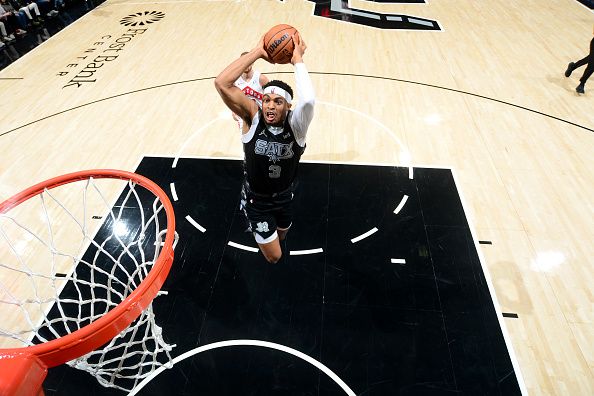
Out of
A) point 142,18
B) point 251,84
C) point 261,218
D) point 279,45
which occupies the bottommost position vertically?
point 142,18

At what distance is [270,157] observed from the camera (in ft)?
11.1

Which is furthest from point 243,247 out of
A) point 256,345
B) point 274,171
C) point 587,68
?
point 587,68

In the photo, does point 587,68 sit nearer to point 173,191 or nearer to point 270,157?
point 270,157

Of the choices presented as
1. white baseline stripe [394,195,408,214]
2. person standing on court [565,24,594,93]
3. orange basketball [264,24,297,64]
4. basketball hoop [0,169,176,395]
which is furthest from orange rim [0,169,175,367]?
person standing on court [565,24,594,93]

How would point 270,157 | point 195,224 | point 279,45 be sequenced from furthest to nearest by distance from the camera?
point 195,224
point 270,157
point 279,45

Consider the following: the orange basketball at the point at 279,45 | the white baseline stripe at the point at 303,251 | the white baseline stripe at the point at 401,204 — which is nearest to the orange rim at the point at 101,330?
the orange basketball at the point at 279,45

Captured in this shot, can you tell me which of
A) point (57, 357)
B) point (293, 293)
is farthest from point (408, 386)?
→ point (57, 357)

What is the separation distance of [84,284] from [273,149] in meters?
2.74

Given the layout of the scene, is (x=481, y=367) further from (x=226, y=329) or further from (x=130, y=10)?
(x=130, y=10)

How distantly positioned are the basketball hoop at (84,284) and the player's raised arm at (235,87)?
0.94 m

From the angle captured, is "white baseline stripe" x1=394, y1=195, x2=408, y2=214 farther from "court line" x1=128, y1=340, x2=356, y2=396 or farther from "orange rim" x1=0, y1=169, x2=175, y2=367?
"orange rim" x1=0, y1=169, x2=175, y2=367

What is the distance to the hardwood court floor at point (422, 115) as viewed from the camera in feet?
14.0

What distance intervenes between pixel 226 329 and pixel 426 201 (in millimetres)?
2984

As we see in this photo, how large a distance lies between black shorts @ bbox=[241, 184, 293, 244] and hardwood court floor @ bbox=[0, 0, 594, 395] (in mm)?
2198
